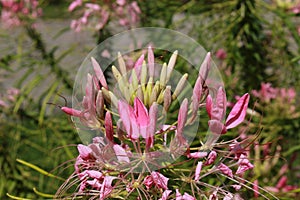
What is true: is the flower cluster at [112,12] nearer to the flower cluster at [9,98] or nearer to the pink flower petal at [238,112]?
the flower cluster at [9,98]

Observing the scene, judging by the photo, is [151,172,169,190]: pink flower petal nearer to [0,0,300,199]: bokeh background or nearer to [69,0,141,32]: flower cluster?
[0,0,300,199]: bokeh background

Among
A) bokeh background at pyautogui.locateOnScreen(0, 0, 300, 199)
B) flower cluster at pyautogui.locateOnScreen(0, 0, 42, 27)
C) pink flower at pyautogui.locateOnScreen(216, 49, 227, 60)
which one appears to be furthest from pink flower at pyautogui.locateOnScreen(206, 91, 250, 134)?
flower cluster at pyautogui.locateOnScreen(0, 0, 42, 27)

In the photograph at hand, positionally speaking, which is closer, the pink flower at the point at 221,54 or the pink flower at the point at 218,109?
the pink flower at the point at 218,109

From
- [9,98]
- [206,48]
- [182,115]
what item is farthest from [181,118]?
[9,98]

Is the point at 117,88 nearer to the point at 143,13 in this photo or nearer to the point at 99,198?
the point at 99,198

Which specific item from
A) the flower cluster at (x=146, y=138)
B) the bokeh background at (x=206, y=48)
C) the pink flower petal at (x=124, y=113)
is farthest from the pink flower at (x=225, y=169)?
the bokeh background at (x=206, y=48)

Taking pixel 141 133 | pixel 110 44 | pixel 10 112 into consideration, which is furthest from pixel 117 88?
pixel 10 112

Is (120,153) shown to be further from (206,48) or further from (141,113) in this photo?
Answer: (206,48)
